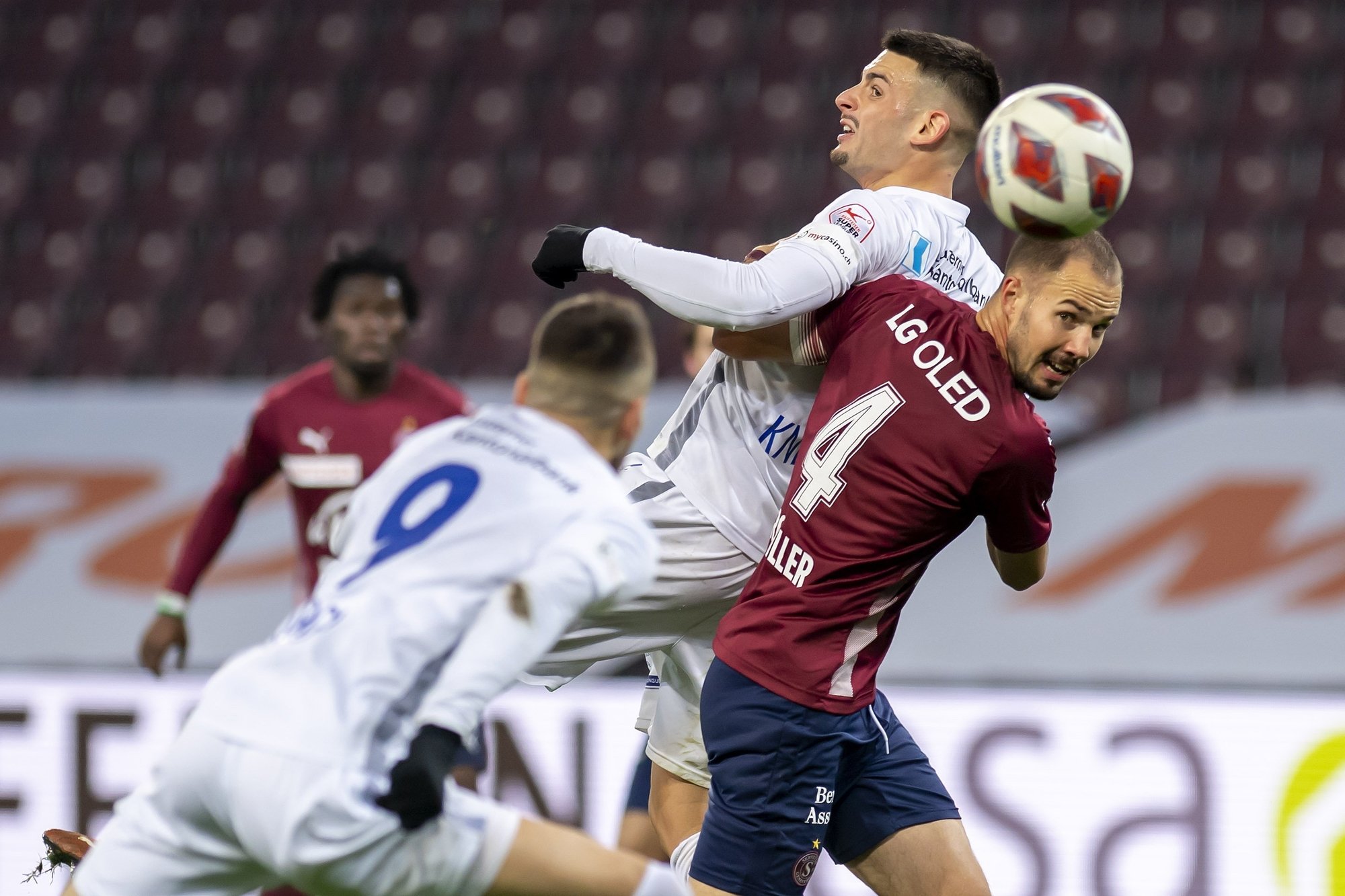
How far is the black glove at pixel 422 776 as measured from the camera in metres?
2.26

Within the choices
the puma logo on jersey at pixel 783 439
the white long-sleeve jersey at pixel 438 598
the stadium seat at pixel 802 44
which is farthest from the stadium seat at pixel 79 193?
the white long-sleeve jersey at pixel 438 598

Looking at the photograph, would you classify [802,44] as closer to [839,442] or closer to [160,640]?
[160,640]

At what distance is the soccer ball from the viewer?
289cm

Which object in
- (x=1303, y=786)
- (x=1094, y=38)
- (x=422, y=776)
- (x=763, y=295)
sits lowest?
(x=1303, y=786)

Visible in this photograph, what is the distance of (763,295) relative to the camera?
2.97 meters

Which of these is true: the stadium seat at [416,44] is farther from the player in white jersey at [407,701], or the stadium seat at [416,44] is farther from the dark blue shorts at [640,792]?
the player in white jersey at [407,701]

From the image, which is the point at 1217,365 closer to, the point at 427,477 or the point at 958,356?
the point at 958,356

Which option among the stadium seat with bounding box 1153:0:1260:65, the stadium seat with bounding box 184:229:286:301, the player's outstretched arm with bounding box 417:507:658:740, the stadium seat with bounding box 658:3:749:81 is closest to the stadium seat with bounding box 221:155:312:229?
the stadium seat with bounding box 184:229:286:301

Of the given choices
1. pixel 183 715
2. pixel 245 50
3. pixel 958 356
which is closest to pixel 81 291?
pixel 245 50

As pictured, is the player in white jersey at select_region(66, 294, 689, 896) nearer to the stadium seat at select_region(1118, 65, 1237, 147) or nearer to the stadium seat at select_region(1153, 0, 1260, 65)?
the stadium seat at select_region(1118, 65, 1237, 147)

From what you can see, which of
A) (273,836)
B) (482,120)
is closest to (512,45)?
(482,120)

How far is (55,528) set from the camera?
6.66 meters

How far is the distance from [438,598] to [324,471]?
2843mm

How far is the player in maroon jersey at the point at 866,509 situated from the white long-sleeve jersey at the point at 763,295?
12 centimetres
